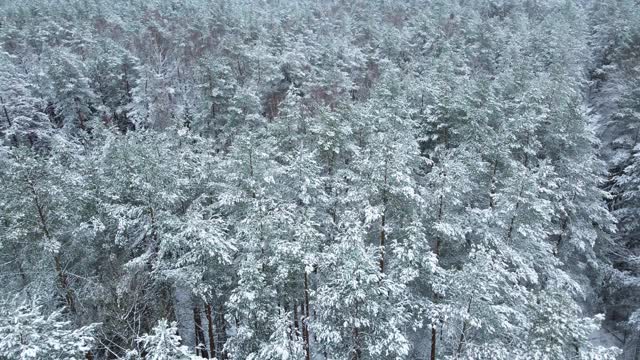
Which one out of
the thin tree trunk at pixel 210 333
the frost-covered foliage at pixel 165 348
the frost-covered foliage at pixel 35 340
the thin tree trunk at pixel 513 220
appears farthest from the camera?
the thin tree trunk at pixel 210 333

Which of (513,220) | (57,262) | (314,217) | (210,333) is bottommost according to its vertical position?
(210,333)

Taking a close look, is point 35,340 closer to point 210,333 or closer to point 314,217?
point 210,333

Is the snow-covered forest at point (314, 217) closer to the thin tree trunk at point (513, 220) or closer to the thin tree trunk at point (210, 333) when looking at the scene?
the thin tree trunk at point (513, 220)

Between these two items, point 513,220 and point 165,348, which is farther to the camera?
point 513,220

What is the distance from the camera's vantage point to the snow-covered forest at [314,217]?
14.4 meters

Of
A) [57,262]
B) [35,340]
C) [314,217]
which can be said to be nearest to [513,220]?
[314,217]

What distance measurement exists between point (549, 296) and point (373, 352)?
20.2 feet

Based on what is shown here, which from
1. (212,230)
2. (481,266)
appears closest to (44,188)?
(212,230)

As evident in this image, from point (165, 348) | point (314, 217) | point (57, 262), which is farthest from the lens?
point (314, 217)

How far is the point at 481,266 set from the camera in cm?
1448

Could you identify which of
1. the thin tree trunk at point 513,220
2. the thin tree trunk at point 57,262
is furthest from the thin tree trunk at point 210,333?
the thin tree trunk at point 513,220

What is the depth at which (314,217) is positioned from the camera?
20594 millimetres

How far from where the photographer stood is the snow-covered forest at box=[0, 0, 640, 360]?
568 inches

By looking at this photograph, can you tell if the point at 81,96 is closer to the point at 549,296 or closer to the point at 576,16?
the point at 549,296
